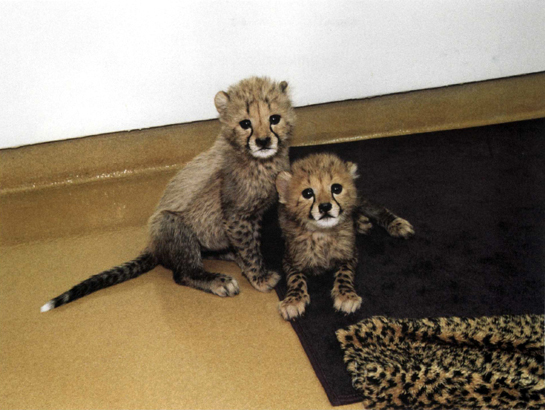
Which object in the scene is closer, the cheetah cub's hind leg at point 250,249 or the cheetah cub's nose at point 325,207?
the cheetah cub's nose at point 325,207

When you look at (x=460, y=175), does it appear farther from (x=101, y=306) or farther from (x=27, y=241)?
(x=27, y=241)

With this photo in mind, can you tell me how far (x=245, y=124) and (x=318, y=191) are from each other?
0.34m

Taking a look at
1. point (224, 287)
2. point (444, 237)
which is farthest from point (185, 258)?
point (444, 237)

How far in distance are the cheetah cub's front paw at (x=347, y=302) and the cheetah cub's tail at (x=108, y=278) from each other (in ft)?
2.39

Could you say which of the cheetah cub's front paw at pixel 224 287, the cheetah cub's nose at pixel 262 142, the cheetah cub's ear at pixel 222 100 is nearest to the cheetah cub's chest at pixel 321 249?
the cheetah cub's front paw at pixel 224 287

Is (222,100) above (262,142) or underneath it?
above

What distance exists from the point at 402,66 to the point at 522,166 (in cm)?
83

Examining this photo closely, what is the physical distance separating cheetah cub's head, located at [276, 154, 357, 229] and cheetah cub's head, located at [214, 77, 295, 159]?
0.12 m

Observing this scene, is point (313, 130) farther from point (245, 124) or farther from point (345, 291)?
point (345, 291)

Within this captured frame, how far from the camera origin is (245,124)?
70.8 inches

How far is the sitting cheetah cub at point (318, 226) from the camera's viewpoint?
1.75m

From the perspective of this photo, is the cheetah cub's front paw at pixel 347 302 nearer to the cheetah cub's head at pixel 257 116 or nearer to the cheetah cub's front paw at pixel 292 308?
the cheetah cub's front paw at pixel 292 308

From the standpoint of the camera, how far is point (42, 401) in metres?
1.57

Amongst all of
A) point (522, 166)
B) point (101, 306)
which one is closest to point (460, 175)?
point (522, 166)
